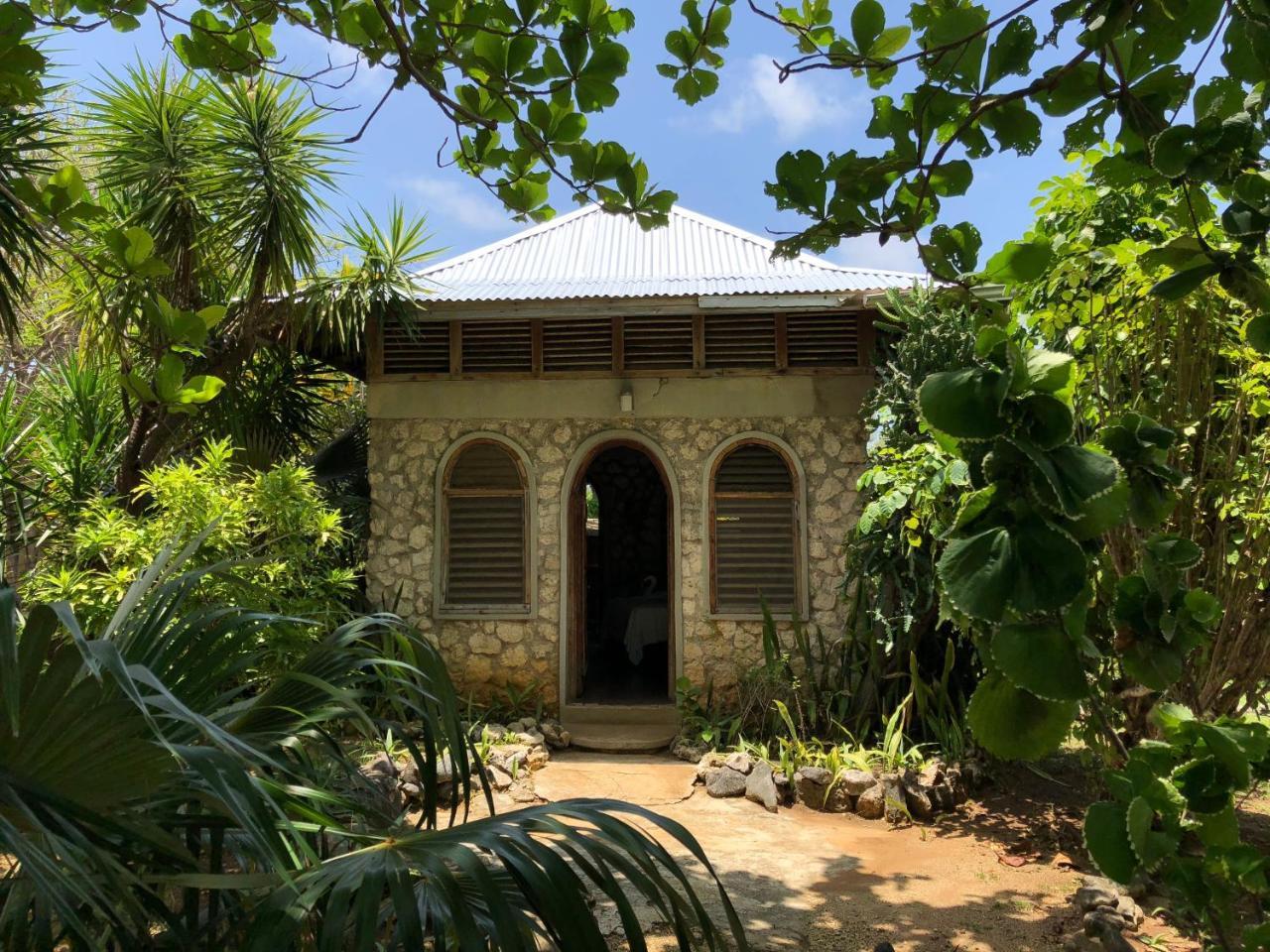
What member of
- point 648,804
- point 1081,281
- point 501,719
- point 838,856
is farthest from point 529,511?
point 1081,281

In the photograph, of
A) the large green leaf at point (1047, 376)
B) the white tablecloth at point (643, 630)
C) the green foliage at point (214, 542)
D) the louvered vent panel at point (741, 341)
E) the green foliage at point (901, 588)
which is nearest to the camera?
the large green leaf at point (1047, 376)

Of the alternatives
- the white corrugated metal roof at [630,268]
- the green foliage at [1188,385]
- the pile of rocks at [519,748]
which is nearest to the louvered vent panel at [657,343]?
the white corrugated metal roof at [630,268]

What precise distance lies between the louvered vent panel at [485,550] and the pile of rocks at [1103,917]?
16.0ft

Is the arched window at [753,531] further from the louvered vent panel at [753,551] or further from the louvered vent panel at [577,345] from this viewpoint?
the louvered vent panel at [577,345]

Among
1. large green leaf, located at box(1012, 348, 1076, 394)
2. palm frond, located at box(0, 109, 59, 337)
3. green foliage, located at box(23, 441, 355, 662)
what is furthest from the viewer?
green foliage, located at box(23, 441, 355, 662)

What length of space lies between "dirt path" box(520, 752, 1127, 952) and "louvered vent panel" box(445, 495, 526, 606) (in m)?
1.77

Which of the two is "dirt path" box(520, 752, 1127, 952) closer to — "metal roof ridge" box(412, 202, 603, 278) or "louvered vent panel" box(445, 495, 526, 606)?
"louvered vent panel" box(445, 495, 526, 606)

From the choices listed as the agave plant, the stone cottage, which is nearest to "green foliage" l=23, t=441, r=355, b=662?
the stone cottage

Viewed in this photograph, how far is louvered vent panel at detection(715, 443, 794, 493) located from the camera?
7.98m

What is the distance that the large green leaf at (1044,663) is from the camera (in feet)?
3.41

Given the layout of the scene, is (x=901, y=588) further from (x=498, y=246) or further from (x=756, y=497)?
(x=498, y=246)

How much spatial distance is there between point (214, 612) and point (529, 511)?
230 inches

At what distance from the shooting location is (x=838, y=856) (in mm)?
5410

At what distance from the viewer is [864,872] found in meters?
5.16
